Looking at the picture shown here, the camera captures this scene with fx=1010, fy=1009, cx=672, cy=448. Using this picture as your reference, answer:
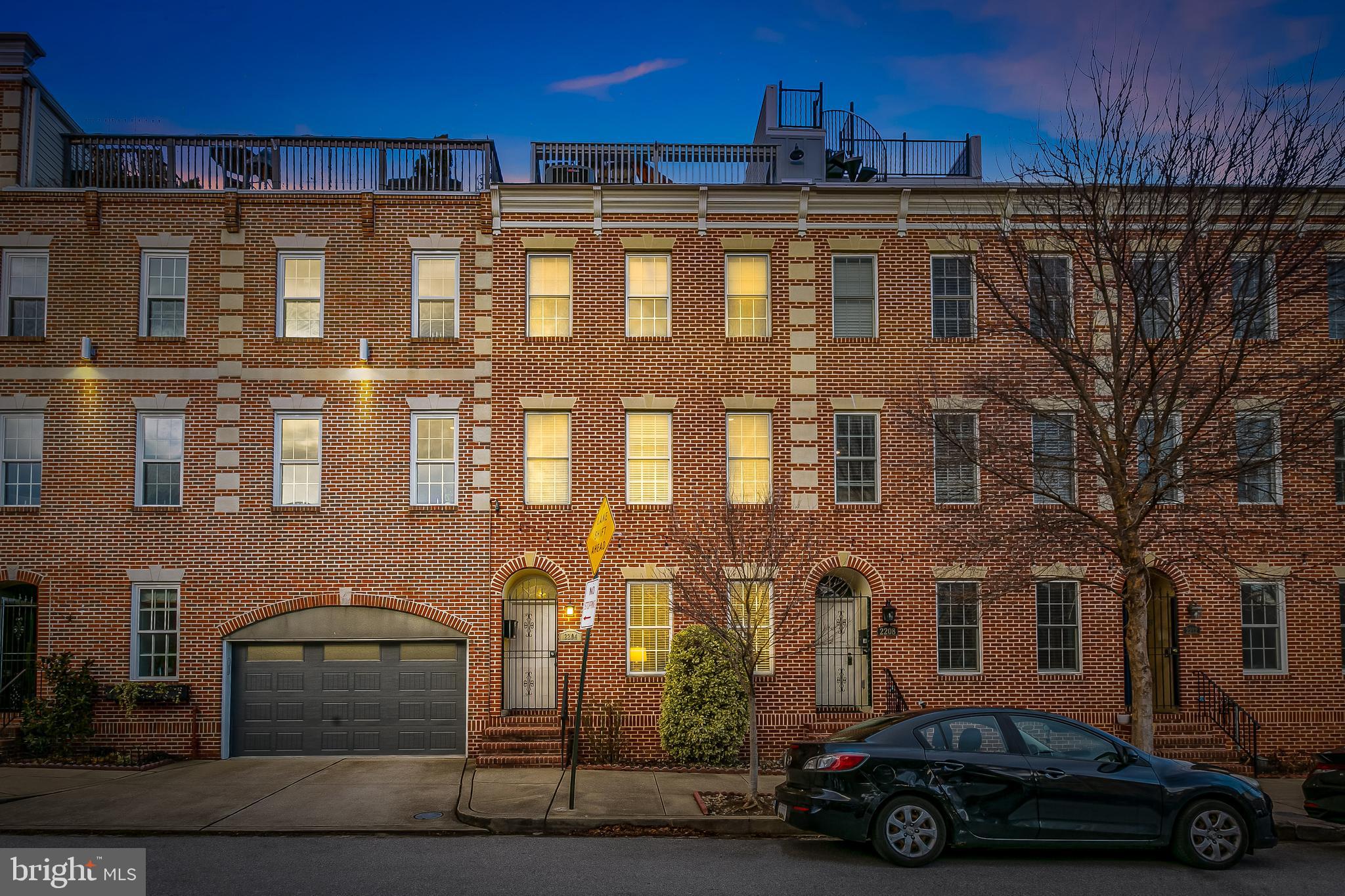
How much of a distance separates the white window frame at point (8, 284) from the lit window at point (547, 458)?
858cm

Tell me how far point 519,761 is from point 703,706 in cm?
297

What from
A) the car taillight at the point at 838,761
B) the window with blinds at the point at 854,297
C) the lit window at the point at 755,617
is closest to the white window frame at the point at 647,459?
the lit window at the point at 755,617

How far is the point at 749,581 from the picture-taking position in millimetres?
13500

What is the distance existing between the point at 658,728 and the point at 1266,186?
1165 centimetres

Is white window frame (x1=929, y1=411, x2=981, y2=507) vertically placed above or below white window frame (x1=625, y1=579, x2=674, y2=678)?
above

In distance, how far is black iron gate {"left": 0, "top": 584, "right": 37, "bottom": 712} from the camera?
17109 mm

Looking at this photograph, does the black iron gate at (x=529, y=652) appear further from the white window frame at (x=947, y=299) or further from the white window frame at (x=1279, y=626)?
the white window frame at (x=1279, y=626)

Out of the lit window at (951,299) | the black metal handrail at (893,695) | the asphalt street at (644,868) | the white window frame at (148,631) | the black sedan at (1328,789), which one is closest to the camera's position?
the asphalt street at (644,868)

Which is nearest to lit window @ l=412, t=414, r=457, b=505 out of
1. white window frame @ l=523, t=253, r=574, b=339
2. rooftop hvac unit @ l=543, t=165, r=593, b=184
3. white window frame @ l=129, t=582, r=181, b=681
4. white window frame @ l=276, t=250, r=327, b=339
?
white window frame @ l=523, t=253, r=574, b=339

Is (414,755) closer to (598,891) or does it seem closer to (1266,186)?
(598,891)

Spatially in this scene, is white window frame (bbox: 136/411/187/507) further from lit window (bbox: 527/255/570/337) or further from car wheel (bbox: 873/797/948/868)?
car wheel (bbox: 873/797/948/868)

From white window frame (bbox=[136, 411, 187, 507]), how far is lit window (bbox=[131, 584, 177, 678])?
1.48m

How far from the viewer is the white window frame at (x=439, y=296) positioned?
17703mm

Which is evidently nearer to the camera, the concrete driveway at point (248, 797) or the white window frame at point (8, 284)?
the concrete driveway at point (248, 797)
